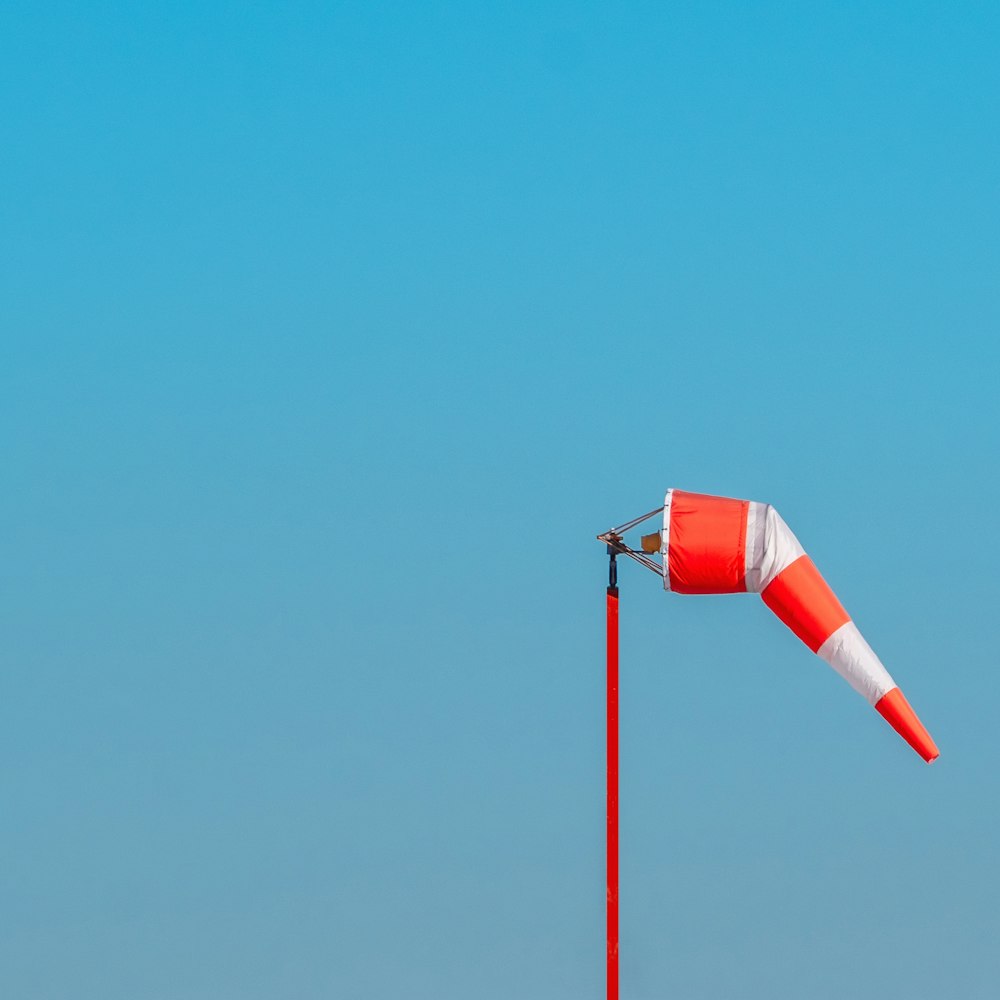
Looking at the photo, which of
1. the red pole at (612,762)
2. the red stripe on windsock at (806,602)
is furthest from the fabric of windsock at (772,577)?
the red pole at (612,762)

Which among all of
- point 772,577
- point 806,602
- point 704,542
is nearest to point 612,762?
point 704,542

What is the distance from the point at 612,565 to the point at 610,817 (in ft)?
8.27

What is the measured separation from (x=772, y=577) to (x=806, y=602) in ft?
1.56

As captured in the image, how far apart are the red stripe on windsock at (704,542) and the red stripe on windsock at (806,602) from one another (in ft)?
1.56

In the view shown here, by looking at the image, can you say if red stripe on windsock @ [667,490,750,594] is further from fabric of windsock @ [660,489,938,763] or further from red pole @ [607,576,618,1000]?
red pole @ [607,576,618,1000]

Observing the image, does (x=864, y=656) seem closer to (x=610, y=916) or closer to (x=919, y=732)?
(x=919, y=732)

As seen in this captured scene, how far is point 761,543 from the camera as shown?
18.0m

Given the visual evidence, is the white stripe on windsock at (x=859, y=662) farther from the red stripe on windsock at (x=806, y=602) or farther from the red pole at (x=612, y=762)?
the red pole at (x=612, y=762)

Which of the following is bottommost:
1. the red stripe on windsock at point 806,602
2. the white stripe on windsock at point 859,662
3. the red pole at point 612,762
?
the red pole at point 612,762

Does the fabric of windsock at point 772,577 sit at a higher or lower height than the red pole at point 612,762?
higher

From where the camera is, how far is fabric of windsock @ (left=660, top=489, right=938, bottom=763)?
58.9 ft

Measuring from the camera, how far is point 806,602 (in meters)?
18.3

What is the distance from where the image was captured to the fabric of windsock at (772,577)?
58.9 feet

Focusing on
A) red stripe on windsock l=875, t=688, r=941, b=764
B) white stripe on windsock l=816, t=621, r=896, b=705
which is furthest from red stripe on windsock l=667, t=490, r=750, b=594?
red stripe on windsock l=875, t=688, r=941, b=764
